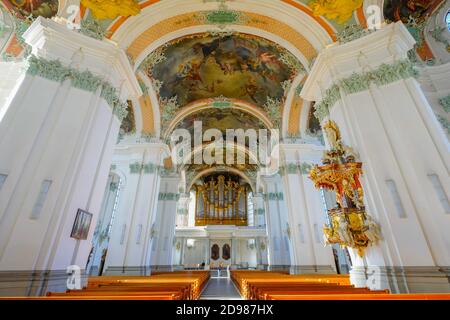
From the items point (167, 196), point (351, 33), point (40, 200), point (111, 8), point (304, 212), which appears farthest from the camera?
point (167, 196)

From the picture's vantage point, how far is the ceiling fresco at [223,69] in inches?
412

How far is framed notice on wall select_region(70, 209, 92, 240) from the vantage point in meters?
5.66

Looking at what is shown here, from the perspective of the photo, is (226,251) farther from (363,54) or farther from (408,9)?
(408,9)

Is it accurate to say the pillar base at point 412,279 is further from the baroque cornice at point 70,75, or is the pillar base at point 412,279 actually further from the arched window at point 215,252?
the arched window at point 215,252

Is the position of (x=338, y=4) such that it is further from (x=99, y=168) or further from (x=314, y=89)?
(x=99, y=168)

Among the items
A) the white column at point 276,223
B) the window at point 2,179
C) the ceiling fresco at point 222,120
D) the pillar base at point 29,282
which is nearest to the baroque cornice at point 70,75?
the window at point 2,179

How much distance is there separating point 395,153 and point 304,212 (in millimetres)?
5697

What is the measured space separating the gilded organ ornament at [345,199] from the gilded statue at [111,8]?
→ 710cm

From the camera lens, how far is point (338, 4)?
7348 millimetres

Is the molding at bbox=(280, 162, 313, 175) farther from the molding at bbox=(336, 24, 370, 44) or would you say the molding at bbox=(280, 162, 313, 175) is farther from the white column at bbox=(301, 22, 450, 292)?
the molding at bbox=(336, 24, 370, 44)

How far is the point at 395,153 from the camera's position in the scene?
224 inches

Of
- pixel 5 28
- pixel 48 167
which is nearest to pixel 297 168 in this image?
pixel 48 167

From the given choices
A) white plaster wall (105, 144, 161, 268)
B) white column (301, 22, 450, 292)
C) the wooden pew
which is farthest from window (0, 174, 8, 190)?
white column (301, 22, 450, 292)

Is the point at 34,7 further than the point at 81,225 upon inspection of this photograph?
Yes
